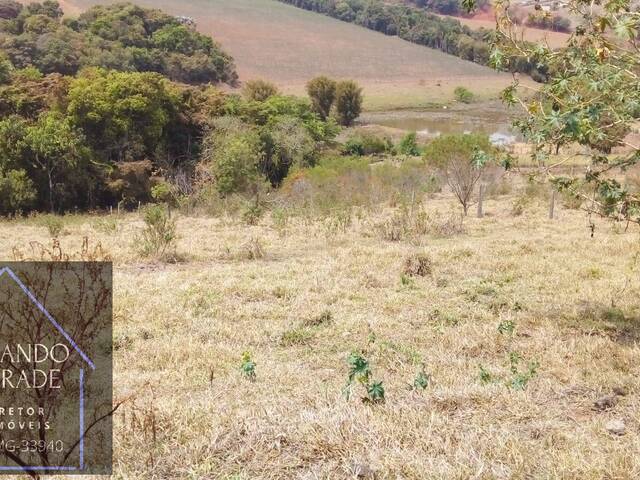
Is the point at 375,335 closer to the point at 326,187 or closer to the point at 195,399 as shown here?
the point at 195,399

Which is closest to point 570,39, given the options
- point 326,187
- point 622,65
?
point 622,65

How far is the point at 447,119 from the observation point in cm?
6444

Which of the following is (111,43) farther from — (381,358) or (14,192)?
(381,358)

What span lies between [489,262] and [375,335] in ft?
13.3

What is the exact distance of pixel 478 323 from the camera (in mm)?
6395

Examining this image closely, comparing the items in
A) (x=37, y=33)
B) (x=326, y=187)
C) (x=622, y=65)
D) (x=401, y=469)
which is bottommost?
(x=326, y=187)

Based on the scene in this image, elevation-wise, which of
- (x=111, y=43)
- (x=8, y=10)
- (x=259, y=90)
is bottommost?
(x=259, y=90)

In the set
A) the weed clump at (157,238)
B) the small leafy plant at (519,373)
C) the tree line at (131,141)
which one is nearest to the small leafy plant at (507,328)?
the small leafy plant at (519,373)

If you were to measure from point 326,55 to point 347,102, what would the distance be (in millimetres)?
29611

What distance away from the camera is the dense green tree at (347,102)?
56750mm

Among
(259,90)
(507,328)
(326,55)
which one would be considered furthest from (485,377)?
(326,55)

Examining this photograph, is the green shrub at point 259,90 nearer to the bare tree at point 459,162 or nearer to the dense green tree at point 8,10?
the bare tree at point 459,162

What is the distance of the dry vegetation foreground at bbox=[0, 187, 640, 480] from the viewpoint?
2.98m

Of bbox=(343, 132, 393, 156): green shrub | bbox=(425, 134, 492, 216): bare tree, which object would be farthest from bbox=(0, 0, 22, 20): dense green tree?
bbox=(425, 134, 492, 216): bare tree
